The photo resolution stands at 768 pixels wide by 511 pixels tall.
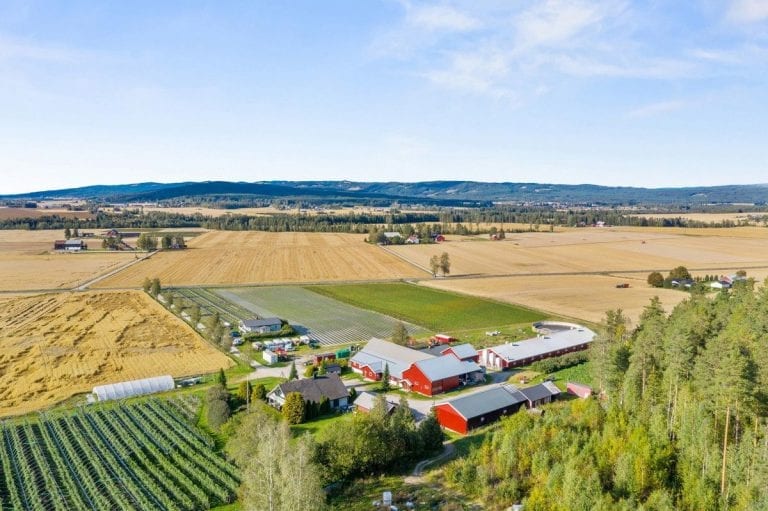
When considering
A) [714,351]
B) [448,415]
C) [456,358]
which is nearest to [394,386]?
[456,358]

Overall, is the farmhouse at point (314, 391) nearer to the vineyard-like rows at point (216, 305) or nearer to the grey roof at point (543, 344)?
the grey roof at point (543, 344)

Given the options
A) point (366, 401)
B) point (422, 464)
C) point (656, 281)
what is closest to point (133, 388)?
point (366, 401)

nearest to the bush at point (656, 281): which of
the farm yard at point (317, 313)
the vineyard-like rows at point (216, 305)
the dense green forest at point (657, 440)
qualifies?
the farm yard at point (317, 313)

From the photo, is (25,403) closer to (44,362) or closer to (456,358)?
(44,362)

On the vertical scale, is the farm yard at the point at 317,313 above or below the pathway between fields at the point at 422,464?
above

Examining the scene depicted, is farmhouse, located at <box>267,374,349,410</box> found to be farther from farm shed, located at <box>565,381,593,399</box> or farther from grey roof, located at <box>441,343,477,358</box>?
farm shed, located at <box>565,381,593,399</box>

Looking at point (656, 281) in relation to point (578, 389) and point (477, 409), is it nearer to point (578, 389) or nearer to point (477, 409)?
point (578, 389)
